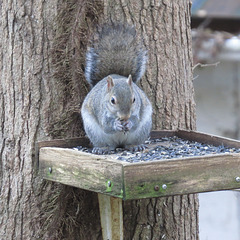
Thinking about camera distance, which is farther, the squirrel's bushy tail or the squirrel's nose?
the squirrel's bushy tail

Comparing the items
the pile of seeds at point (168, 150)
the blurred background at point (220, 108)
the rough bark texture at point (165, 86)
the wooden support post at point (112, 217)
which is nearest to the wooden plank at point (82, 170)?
the pile of seeds at point (168, 150)

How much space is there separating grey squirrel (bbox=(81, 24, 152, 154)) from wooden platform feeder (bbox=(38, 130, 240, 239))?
10.5 inches

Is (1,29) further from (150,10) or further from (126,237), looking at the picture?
(126,237)

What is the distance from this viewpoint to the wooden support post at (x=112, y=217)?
2.40m

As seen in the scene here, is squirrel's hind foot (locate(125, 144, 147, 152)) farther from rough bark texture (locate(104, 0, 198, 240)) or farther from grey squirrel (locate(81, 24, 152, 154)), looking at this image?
rough bark texture (locate(104, 0, 198, 240))

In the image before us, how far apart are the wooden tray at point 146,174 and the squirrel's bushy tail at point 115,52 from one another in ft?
2.11

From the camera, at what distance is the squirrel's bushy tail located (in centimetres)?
274

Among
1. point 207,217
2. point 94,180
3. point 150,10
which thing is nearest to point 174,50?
point 150,10

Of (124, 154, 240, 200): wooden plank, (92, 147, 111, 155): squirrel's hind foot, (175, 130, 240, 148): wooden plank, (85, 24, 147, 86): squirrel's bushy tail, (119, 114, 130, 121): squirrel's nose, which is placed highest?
(85, 24, 147, 86): squirrel's bushy tail

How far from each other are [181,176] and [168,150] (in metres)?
0.46

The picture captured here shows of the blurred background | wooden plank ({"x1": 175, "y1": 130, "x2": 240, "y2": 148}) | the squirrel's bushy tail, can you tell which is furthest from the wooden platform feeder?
the blurred background

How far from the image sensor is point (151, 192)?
1956 mm

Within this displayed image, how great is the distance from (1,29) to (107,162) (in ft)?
3.61

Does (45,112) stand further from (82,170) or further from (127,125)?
(82,170)
